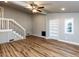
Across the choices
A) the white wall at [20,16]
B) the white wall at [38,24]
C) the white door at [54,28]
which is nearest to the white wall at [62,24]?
the white door at [54,28]

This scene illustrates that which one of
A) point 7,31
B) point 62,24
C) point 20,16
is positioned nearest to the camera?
point 7,31

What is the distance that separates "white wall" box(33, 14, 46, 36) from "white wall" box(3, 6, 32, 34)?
1.58ft

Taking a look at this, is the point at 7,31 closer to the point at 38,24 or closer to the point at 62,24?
the point at 62,24

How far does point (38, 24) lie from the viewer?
11938mm

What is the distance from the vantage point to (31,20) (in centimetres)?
1233

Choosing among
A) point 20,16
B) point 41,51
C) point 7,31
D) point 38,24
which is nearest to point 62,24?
point 38,24

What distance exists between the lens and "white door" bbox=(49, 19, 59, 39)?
10044mm

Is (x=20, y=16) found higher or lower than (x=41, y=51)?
higher

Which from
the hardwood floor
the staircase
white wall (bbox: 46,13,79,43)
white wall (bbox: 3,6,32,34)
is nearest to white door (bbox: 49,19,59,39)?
white wall (bbox: 46,13,79,43)

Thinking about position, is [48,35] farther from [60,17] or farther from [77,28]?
[77,28]

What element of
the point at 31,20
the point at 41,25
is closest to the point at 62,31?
the point at 41,25

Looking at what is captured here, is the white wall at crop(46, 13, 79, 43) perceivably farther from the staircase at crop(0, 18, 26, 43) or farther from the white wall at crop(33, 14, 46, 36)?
the staircase at crop(0, 18, 26, 43)

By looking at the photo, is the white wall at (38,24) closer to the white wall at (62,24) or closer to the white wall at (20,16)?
the white wall at (20,16)

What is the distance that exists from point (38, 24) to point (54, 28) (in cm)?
218
